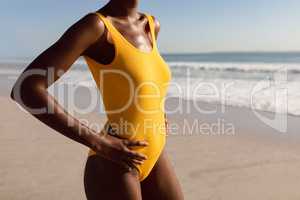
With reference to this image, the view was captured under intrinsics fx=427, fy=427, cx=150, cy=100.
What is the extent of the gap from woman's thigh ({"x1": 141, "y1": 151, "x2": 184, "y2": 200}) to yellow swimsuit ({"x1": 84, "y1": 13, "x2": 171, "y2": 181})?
100mm

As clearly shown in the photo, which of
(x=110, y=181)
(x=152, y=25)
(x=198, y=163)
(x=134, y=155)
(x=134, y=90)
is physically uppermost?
(x=152, y=25)

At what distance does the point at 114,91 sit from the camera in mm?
1556

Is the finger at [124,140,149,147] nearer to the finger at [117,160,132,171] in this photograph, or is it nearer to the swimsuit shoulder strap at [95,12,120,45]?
the finger at [117,160,132,171]

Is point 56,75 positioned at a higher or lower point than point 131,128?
higher

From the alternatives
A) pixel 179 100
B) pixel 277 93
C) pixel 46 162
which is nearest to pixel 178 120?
pixel 179 100

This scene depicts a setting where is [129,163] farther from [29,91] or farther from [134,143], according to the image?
[29,91]

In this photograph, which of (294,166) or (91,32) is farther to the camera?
(294,166)

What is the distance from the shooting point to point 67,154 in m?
6.16

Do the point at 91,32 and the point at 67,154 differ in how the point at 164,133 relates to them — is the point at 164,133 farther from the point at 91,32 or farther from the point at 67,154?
the point at 67,154

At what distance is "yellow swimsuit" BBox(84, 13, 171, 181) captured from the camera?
1.51 meters

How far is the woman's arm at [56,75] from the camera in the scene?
1397 mm

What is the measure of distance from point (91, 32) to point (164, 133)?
58 cm

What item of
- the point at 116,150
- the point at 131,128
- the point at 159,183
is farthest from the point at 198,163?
the point at 116,150

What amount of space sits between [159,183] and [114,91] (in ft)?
1.70
